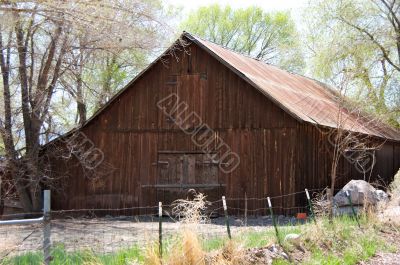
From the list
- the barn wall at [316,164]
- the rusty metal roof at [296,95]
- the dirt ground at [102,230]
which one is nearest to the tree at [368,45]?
the rusty metal roof at [296,95]

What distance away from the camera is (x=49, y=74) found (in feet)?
65.3

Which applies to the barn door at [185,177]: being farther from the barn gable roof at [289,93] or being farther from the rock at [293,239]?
the rock at [293,239]

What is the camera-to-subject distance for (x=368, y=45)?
87.3 feet

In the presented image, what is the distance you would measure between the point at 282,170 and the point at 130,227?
16.0 ft

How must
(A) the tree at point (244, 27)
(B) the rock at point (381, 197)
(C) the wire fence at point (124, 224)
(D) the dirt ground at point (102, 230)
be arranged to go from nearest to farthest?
(D) the dirt ground at point (102, 230) → (C) the wire fence at point (124, 224) → (B) the rock at point (381, 197) → (A) the tree at point (244, 27)

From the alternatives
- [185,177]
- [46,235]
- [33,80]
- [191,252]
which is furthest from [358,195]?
[33,80]

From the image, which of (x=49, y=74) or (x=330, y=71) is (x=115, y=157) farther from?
(x=330, y=71)

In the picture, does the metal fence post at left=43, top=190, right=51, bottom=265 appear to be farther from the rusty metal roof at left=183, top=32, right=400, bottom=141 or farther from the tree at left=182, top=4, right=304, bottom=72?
the tree at left=182, top=4, right=304, bottom=72

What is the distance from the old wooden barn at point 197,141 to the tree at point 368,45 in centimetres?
711

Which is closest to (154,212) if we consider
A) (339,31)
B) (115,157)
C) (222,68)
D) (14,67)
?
(115,157)

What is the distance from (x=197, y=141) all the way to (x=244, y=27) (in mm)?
26472

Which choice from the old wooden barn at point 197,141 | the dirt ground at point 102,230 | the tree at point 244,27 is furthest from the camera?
the tree at point 244,27

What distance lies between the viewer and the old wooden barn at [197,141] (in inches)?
688

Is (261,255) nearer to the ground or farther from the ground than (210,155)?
nearer to the ground
